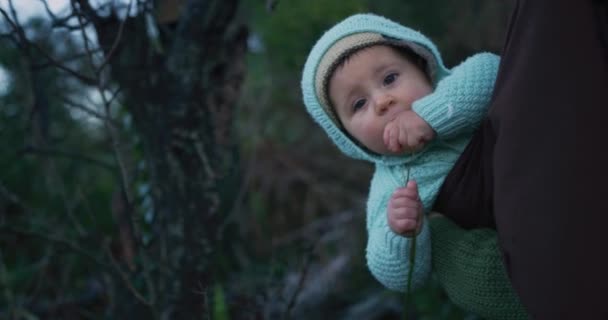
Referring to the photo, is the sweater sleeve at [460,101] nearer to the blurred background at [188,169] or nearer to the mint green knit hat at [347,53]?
the mint green knit hat at [347,53]

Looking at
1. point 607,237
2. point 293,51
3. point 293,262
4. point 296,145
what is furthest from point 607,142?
point 296,145

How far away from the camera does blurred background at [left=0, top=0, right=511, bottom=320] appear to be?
252 centimetres

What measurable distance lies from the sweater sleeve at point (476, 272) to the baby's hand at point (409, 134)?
0.24 meters

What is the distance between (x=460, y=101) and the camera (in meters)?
1.62

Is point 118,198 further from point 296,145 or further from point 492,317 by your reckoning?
point 296,145

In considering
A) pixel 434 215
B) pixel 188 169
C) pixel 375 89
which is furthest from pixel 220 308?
pixel 375 89

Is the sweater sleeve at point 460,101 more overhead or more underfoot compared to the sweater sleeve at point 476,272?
more overhead

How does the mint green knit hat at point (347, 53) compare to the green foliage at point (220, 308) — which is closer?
the mint green knit hat at point (347, 53)

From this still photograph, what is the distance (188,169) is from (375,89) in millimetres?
1137

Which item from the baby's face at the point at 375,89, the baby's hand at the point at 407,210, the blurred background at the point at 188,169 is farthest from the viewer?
the blurred background at the point at 188,169

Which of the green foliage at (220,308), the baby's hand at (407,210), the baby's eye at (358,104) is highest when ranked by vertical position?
the baby's eye at (358,104)

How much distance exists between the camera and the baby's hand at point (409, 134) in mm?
1632

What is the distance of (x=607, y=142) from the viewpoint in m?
1.21

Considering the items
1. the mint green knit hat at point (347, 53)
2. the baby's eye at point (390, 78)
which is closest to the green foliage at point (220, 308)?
the mint green knit hat at point (347, 53)
